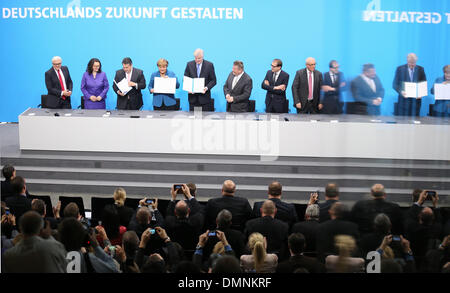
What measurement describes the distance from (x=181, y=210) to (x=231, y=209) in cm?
77

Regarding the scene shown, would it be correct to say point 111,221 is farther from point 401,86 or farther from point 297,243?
point 401,86

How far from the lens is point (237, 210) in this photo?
19.4 feet

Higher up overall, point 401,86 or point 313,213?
point 401,86

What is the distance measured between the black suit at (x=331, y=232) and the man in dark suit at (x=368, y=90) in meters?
0.42

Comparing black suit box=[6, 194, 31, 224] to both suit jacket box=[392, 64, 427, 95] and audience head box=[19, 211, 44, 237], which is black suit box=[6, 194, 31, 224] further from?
suit jacket box=[392, 64, 427, 95]

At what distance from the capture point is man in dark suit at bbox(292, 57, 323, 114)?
33.2ft

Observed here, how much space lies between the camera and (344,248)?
222 centimetres

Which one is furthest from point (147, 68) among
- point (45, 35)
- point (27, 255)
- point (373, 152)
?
point (373, 152)

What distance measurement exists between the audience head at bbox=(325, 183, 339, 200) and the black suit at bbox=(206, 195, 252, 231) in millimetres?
3683

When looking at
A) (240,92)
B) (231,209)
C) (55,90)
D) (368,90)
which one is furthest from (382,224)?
(55,90)
